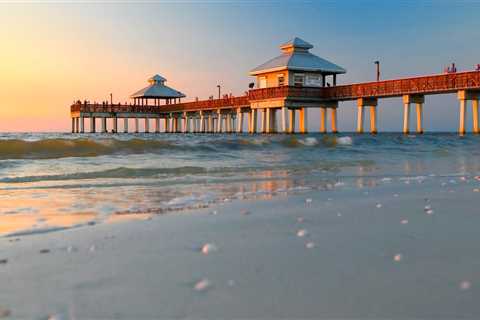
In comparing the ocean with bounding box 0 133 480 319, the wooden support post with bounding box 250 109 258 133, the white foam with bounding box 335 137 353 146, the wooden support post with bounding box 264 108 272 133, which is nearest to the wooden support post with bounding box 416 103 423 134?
the white foam with bounding box 335 137 353 146

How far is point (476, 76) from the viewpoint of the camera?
85.1 feet

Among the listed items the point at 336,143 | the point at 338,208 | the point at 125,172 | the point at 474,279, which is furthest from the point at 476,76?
the point at 474,279

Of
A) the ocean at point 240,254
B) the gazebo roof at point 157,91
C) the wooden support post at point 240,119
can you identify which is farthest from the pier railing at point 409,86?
the gazebo roof at point 157,91

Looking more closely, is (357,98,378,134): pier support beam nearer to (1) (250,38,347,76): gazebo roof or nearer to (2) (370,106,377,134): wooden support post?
(2) (370,106,377,134): wooden support post

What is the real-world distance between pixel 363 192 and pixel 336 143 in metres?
16.8

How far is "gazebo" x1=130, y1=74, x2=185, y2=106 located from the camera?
5988 cm

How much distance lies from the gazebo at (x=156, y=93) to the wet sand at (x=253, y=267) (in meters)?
57.1

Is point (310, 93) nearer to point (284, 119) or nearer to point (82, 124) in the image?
point (284, 119)

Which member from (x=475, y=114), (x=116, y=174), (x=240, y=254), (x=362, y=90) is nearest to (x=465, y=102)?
(x=475, y=114)

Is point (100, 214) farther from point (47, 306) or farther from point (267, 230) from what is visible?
point (47, 306)

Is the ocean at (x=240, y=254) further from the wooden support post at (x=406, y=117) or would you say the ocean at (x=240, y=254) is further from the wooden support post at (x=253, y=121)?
the wooden support post at (x=253, y=121)

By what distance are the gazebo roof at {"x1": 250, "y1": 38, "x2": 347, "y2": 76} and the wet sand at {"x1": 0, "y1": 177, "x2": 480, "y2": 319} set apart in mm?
35034

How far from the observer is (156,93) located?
6003cm

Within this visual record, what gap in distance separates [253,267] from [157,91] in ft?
195
